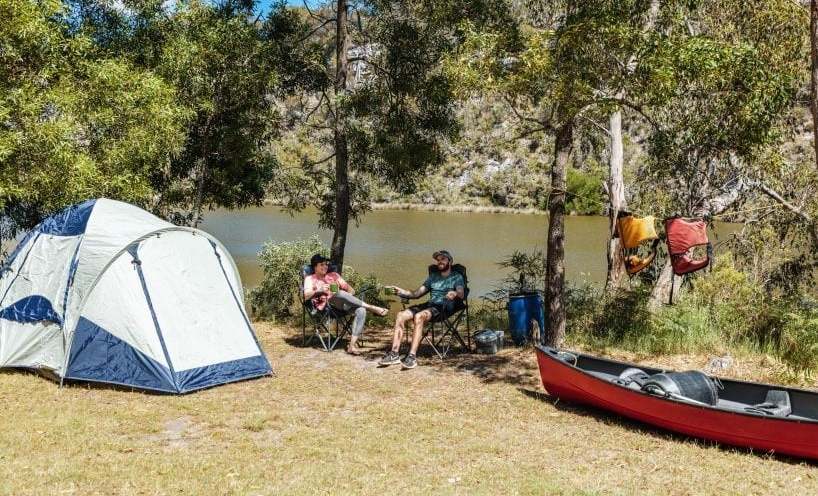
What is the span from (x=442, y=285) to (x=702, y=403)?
132 inches

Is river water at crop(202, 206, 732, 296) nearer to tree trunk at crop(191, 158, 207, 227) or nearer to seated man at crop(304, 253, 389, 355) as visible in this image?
tree trunk at crop(191, 158, 207, 227)

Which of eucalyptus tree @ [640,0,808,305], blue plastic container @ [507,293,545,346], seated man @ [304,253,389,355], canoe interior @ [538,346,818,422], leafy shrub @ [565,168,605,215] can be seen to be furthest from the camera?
leafy shrub @ [565,168,605,215]

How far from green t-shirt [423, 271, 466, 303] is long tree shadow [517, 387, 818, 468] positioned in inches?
60.7

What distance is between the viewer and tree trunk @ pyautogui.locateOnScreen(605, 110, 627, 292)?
37.0 feet

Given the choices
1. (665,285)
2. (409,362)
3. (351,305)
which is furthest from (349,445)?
(665,285)

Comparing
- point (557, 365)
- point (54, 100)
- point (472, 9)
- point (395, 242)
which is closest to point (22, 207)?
point (54, 100)

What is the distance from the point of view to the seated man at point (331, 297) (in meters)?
8.23

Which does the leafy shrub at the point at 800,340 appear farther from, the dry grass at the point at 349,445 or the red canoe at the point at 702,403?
the dry grass at the point at 349,445

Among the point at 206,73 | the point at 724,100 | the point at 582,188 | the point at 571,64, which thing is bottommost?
the point at 582,188

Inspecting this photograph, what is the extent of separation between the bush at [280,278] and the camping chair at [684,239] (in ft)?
19.9

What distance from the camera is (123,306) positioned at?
6.56 meters

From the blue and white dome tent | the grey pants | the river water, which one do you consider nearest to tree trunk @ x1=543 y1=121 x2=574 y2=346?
the grey pants

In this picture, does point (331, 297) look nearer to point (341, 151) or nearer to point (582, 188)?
point (341, 151)

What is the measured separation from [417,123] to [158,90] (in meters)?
3.77
